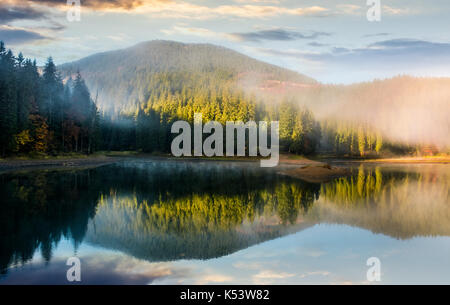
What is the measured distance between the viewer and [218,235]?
82.6 ft

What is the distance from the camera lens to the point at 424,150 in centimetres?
16950

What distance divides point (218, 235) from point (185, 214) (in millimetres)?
6954

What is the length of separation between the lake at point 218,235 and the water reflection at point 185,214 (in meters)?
0.09

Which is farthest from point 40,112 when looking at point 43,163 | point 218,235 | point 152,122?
point 218,235

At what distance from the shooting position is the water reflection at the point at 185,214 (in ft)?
74.7

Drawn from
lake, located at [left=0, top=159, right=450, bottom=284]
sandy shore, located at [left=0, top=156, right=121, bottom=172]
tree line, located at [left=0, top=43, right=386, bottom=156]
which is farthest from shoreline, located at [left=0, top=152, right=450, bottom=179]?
lake, located at [left=0, top=159, right=450, bottom=284]

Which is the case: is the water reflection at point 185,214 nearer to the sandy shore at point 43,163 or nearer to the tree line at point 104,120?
the sandy shore at point 43,163

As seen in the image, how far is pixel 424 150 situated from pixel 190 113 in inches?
4071

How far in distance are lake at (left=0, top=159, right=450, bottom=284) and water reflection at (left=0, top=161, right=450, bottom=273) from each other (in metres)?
0.09

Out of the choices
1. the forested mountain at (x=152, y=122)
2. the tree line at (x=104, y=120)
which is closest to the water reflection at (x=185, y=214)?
the tree line at (x=104, y=120)

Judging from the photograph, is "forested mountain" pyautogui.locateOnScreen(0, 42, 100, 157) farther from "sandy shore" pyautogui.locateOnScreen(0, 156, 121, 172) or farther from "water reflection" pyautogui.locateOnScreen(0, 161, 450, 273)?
"water reflection" pyautogui.locateOnScreen(0, 161, 450, 273)

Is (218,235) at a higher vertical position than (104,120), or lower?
lower

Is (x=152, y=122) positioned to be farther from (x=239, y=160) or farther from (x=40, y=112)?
(x=40, y=112)

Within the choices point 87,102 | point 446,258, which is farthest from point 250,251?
point 87,102
